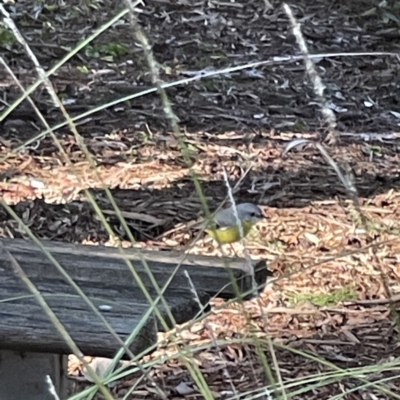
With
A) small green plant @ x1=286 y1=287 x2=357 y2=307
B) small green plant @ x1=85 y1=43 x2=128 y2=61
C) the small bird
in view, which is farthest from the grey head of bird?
small green plant @ x1=85 y1=43 x2=128 y2=61

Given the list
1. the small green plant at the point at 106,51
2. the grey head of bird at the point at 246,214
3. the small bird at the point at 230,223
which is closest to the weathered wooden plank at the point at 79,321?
the small bird at the point at 230,223

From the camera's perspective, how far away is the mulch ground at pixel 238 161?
3268 millimetres

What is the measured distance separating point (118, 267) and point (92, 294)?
0.16 m

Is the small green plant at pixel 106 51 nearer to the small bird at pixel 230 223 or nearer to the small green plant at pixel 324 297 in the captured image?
the small bird at pixel 230 223

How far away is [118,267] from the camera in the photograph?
2.00 metres

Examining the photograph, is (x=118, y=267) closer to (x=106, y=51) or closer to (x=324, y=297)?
(x=324, y=297)

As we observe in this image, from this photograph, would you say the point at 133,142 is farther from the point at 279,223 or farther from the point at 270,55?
the point at 270,55

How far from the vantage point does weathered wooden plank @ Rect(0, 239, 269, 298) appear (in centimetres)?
196

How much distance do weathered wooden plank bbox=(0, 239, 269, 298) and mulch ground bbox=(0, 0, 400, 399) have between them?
226mm

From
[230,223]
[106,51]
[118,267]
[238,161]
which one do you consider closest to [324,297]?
[230,223]

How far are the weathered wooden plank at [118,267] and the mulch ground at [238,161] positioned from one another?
23 cm

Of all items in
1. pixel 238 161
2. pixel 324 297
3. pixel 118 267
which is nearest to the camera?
pixel 118 267

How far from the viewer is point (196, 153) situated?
16.1ft

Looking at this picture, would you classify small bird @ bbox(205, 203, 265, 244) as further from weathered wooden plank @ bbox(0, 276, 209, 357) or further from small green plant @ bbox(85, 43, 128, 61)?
small green plant @ bbox(85, 43, 128, 61)
